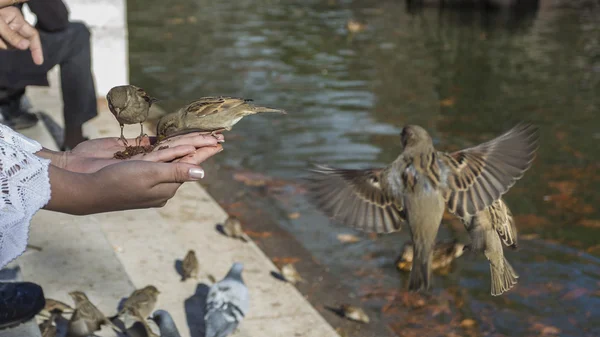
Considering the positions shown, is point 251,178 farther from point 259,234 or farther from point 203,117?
point 203,117

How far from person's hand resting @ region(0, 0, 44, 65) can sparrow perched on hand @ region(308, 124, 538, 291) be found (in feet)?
7.13

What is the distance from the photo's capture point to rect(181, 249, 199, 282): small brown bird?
617 centimetres

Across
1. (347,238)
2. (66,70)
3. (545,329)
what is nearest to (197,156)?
(545,329)

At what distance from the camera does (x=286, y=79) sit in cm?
1411

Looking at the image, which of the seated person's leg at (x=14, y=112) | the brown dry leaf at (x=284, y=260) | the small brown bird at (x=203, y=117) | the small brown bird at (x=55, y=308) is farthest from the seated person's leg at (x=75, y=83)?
the small brown bird at (x=203, y=117)

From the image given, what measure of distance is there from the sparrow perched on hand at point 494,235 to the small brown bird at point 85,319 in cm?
238

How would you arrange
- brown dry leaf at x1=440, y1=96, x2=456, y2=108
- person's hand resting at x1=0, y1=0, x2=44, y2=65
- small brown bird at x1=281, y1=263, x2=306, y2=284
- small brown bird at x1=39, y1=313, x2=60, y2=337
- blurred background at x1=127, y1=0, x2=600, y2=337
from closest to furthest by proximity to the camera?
person's hand resting at x1=0, y1=0, x2=44, y2=65
small brown bird at x1=39, y1=313, x2=60, y2=337
small brown bird at x1=281, y1=263, x2=306, y2=284
blurred background at x1=127, y1=0, x2=600, y2=337
brown dry leaf at x1=440, y1=96, x2=456, y2=108

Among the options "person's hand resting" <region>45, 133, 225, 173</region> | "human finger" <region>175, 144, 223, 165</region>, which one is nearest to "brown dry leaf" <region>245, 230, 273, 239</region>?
"person's hand resting" <region>45, 133, 225, 173</region>

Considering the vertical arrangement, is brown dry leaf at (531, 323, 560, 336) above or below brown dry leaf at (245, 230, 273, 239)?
above

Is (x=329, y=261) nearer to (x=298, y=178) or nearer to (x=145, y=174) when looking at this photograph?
(x=298, y=178)

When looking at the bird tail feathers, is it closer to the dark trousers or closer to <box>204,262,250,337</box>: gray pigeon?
<box>204,262,250,337</box>: gray pigeon

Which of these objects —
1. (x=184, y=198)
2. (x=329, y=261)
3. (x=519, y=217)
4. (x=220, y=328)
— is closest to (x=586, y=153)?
(x=519, y=217)

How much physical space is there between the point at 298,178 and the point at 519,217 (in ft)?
8.31

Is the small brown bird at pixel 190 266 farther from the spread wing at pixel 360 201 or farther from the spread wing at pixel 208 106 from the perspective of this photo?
the spread wing at pixel 208 106
